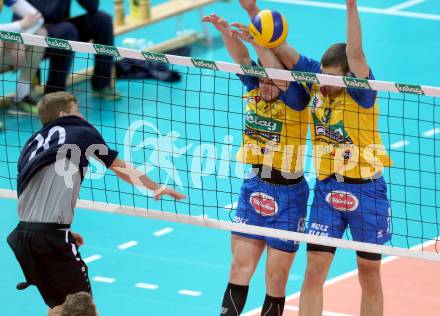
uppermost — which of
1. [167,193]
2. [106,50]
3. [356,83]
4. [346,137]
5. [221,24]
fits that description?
[221,24]

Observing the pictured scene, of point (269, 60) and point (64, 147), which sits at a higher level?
point (269, 60)

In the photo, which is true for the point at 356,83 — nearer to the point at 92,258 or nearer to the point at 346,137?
the point at 346,137

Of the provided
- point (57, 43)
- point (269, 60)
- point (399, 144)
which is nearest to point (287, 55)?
point (269, 60)

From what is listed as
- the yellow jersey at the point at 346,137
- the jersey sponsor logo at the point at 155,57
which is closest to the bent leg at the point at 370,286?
the yellow jersey at the point at 346,137

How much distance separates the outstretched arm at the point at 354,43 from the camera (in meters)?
8.45

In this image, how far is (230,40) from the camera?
30.3ft

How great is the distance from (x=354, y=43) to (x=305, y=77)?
465 mm

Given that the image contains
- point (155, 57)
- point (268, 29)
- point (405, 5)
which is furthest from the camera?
point (405, 5)

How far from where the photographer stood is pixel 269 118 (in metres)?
8.91

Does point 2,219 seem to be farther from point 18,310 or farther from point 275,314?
point 275,314

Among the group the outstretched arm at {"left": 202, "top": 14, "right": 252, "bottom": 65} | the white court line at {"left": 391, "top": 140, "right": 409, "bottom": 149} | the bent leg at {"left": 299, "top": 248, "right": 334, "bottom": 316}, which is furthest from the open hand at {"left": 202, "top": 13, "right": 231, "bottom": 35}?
the white court line at {"left": 391, "top": 140, "right": 409, "bottom": 149}

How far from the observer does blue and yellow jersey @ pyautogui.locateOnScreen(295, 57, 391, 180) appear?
8727 mm

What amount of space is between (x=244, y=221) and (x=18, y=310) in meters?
2.65

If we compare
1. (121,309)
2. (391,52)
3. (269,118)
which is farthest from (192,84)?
(269,118)
